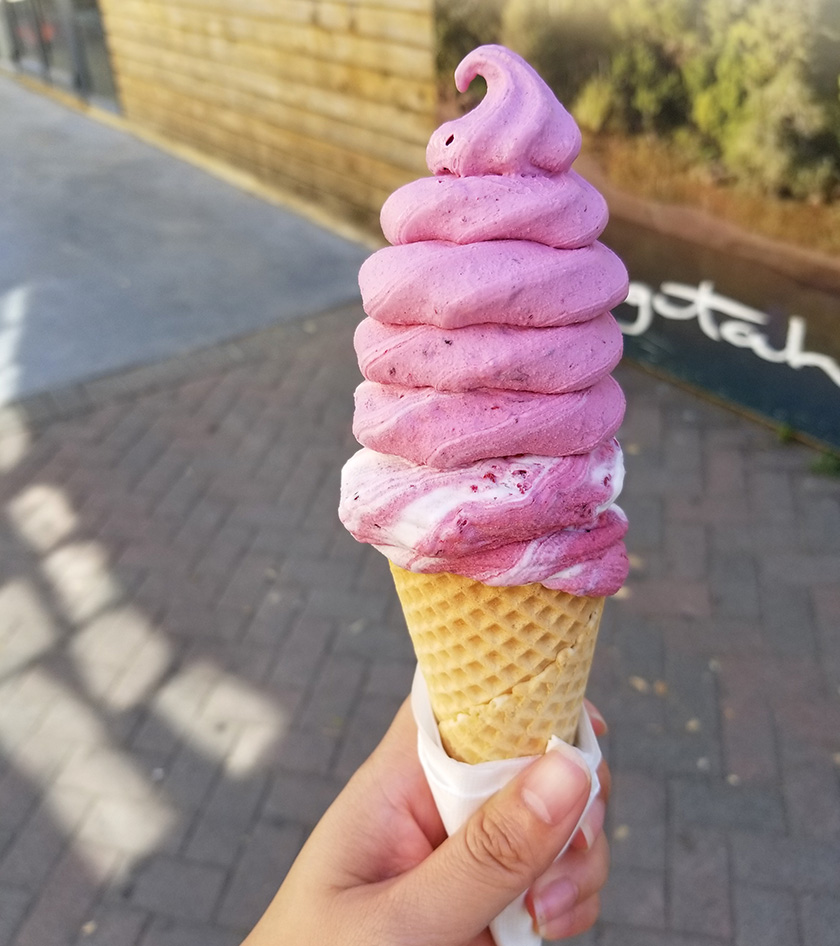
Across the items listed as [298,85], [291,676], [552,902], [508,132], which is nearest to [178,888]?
[291,676]

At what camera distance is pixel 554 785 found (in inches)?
66.6

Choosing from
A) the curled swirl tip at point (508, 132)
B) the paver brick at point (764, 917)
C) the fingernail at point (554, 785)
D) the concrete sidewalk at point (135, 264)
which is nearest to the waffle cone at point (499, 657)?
the fingernail at point (554, 785)

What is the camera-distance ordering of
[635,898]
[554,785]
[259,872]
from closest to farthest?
[554,785], [635,898], [259,872]

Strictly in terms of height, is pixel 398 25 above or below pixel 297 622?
above

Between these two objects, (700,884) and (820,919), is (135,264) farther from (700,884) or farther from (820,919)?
(820,919)

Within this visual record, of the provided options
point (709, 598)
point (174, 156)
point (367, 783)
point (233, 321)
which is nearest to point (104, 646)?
point (367, 783)

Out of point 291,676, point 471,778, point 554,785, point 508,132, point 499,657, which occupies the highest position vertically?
point 508,132

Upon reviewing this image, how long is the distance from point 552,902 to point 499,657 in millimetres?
669

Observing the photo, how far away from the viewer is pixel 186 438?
518cm

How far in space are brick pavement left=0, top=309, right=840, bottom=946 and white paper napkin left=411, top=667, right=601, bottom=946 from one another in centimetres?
88

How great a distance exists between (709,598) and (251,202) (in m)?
6.71

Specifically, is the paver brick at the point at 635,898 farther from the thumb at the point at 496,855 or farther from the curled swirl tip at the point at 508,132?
the curled swirl tip at the point at 508,132

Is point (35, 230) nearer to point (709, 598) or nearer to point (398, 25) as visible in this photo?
point (398, 25)

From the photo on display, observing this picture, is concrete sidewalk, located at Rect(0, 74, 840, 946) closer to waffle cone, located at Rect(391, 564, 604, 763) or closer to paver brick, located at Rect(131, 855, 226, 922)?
paver brick, located at Rect(131, 855, 226, 922)
